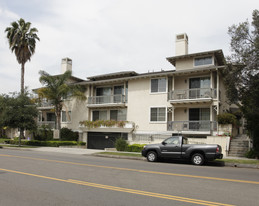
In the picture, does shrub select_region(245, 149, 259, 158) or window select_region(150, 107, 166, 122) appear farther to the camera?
window select_region(150, 107, 166, 122)

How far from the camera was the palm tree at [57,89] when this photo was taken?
29.0 meters

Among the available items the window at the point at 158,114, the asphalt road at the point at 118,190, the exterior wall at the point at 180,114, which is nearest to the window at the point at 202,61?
the exterior wall at the point at 180,114

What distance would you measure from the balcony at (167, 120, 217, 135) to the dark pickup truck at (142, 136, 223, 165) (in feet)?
25.3

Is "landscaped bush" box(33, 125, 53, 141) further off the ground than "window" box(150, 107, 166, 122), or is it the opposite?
"window" box(150, 107, 166, 122)

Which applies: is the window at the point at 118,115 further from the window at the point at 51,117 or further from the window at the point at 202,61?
the window at the point at 51,117

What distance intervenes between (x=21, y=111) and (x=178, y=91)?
1659 centimetres

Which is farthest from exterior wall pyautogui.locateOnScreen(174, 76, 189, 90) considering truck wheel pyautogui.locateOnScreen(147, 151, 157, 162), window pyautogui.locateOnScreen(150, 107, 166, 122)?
truck wheel pyautogui.locateOnScreen(147, 151, 157, 162)

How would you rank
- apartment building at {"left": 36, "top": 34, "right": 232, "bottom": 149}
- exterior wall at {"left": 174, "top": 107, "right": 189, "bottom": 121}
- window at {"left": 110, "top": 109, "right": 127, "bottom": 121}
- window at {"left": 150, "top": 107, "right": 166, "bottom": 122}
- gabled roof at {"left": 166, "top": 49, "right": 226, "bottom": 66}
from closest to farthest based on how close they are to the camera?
apartment building at {"left": 36, "top": 34, "right": 232, "bottom": 149}, gabled roof at {"left": 166, "top": 49, "right": 226, "bottom": 66}, exterior wall at {"left": 174, "top": 107, "right": 189, "bottom": 121}, window at {"left": 150, "top": 107, "right": 166, "bottom": 122}, window at {"left": 110, "top": 109, "right": 127, "bottom": 121}

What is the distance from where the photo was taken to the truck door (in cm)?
1483

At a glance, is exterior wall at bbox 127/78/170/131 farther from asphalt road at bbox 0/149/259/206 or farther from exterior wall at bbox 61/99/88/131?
asphalt road at bbox 0/149/259/206

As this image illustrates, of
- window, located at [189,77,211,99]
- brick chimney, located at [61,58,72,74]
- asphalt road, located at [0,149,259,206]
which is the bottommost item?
asphalt road, located at [0,149,259,206]

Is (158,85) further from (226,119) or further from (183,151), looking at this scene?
(183,151)

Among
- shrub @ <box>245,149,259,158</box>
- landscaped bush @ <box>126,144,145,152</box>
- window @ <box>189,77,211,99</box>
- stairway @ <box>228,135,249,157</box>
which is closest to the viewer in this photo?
shrub @ <box>245,149,259,158</box>

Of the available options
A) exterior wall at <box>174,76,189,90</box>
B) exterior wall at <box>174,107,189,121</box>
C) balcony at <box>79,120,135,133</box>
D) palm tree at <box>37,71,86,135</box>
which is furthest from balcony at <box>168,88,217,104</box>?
palm tree at <box>37,71,86,135</box>
